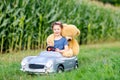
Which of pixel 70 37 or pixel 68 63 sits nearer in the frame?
→ pixel 68 63

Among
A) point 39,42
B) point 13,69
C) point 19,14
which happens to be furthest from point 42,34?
point 13,69

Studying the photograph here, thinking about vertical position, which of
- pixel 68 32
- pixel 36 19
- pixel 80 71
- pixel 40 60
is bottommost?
pixel 80 71

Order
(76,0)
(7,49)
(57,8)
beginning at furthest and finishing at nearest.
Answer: (76,0) < (57,8) < (7,49)

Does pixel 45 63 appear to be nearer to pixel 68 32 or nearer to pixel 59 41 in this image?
pixel 59 41

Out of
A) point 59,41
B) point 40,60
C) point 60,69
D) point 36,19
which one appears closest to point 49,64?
point 40,60

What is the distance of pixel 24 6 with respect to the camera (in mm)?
14016

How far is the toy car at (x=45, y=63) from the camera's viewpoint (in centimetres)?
892

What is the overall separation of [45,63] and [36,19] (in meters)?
5.78

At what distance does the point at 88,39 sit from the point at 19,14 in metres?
5.48

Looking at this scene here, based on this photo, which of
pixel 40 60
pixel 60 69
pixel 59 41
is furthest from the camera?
pixel 59 41

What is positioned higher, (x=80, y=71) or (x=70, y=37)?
(x=70, y=37)

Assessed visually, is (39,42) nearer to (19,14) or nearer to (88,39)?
(19,14)

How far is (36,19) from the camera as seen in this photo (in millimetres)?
14586

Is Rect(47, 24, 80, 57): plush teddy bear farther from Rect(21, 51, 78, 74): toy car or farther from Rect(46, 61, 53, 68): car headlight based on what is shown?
Rect(46, 61, 53, 68): car headlight
